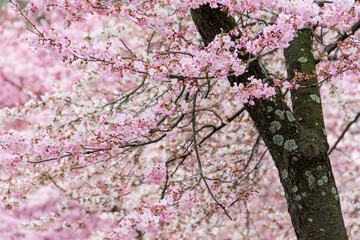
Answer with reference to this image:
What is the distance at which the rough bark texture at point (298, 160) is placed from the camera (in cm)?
211

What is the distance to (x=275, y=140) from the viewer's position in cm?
221

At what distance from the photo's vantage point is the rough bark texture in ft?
6.93

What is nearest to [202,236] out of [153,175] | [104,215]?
[153,175]

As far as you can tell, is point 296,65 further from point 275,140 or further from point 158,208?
point 158,208

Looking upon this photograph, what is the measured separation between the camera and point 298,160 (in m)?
2.16

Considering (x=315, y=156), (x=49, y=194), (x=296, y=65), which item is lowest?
(x=315, y=156)

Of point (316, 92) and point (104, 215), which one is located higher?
point (104, 215)

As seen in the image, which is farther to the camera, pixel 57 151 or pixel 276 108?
pixel 57 151

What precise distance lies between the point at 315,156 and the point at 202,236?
2.85 meters

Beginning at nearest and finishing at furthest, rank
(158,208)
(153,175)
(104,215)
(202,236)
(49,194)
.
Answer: (158,208)
(153,175)
(202,236)
(104,215)
(49,194)

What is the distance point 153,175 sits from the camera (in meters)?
3.12

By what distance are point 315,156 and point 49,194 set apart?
25.6 feet

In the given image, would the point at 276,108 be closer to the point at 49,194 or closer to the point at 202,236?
the point at 202,236

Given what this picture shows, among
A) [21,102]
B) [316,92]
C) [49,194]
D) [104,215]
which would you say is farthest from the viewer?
[21,102]
